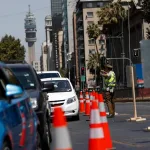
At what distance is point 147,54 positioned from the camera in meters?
12.7

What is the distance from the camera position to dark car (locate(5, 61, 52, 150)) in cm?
1099

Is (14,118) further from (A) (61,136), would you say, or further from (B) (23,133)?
(A) (61,136)

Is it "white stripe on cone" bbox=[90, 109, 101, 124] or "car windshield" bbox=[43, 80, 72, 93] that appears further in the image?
"car windshield" bbox=[43, 80, 72, 93]

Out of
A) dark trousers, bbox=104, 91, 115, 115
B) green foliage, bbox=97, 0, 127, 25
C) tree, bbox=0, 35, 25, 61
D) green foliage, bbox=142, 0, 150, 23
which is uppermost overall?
green foliage, bbox=97, 0, 127, 25

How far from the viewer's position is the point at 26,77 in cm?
1298

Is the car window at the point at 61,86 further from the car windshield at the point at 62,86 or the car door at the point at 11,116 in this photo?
the car door at the point at 11,116

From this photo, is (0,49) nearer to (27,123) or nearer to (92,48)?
(92,48)

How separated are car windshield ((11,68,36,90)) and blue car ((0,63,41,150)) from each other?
3.75 metres

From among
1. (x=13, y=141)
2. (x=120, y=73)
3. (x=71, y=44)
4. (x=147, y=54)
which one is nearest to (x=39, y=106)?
(x=147, y=54)

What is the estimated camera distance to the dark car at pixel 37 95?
11.0 metres

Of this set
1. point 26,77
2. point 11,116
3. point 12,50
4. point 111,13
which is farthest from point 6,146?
point 12,50

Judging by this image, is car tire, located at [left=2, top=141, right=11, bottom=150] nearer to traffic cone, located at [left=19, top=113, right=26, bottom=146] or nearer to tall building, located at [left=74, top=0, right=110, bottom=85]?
traffic cone, located at [left=19, top=113, right=26, bottom=146]

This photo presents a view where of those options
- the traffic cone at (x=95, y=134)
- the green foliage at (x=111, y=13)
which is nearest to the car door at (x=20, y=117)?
the traffic cone at (x=95, y=134)

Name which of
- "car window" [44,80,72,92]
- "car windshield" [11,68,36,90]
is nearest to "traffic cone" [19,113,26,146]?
"car windshield" [11,68,36,90]
